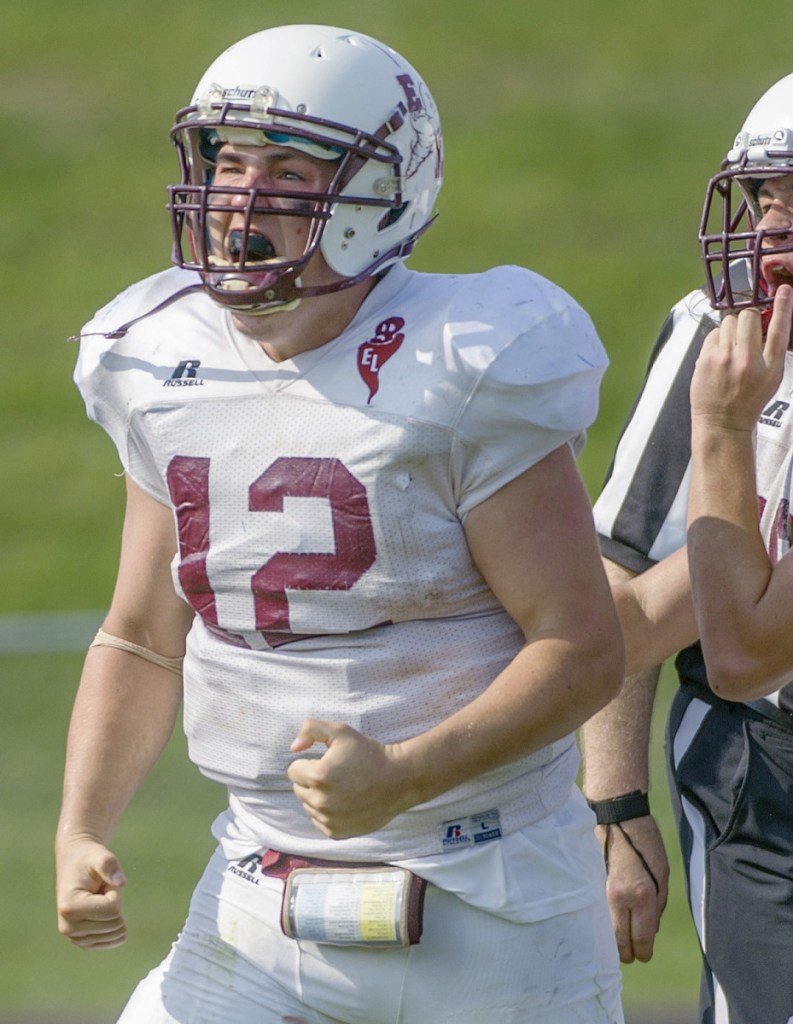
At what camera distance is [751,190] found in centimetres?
294

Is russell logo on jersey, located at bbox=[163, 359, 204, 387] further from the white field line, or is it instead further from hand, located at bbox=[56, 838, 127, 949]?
the white field line

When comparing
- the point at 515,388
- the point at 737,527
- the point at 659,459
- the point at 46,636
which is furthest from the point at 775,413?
the point at 46,636

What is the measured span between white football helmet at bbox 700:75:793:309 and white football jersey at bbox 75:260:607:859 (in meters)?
0.38

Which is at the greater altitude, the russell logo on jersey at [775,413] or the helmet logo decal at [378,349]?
the helmet logo decal at [378,349]

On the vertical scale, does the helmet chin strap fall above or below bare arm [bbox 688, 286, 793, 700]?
above

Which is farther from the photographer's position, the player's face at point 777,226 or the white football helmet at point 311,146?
the player's face at point 777,226

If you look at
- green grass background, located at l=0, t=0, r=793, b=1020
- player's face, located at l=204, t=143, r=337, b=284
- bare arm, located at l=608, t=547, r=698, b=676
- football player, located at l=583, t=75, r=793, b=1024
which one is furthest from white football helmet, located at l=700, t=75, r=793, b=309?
green grass background, located at l=0, t=0, r=793, b=1020

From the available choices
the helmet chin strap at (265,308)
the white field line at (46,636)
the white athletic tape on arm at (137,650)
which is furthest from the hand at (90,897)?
the white field line at (46,636)

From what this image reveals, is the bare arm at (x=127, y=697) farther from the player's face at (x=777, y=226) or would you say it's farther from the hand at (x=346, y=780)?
the player's face at (x=777, y=226)

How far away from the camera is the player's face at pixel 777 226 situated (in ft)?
9.21

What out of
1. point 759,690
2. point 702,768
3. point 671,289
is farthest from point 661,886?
point 671,289

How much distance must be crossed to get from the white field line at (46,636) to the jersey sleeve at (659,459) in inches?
196

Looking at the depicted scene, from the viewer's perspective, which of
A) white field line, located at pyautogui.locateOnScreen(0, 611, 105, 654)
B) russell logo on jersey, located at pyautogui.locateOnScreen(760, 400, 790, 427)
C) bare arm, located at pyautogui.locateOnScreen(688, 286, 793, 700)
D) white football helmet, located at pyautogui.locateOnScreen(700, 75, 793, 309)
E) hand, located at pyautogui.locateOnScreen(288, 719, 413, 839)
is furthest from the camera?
white field line, located at pyautogui.locateOnScreen(0, 611, 105, 654)

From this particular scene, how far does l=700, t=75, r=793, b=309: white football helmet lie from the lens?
2.77m
